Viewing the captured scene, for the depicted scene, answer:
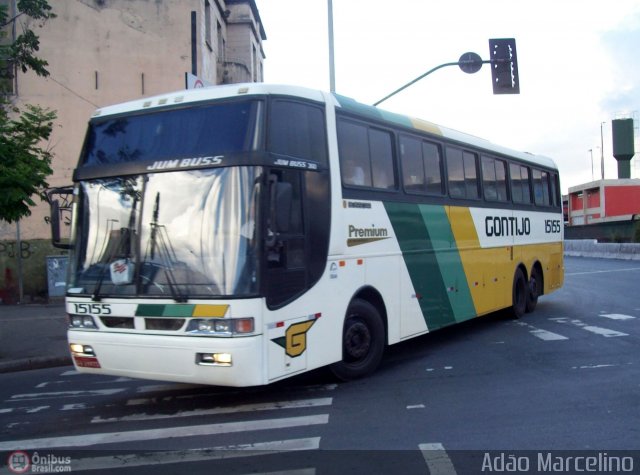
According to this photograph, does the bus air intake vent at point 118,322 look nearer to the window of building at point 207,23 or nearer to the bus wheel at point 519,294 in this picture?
the bus wheel at point 519,294

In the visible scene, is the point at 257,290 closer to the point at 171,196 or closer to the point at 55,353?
the point at 171,196

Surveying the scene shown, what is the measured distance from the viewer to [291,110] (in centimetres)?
659

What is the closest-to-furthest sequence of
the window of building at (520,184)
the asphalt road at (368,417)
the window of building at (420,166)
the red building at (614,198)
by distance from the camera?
1. the asphalt road at (368,417)
2. the window of building at (420,166)
3. the window of building at (520,184)
4. the red building at (614,198)

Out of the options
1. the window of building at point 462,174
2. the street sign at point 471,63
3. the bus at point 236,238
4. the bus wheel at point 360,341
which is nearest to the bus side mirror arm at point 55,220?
the bus at point 236,238

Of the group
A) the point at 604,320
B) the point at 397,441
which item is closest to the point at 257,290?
the point at 397,441

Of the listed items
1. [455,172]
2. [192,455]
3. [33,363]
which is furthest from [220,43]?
[192,455]

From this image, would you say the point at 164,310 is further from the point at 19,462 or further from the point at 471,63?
the point at 471,63

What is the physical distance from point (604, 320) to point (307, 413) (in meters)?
8.21

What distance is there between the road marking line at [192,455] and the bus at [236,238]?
68cm

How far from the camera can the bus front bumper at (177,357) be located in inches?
228

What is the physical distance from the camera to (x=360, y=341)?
7691mm

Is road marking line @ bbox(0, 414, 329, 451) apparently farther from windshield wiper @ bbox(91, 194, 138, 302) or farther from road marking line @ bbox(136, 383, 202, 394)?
road marking line @ bbox(136, 383, 202, 394)

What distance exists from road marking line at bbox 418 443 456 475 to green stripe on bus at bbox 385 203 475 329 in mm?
3699

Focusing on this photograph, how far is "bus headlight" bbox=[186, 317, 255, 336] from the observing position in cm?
579
